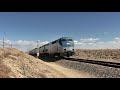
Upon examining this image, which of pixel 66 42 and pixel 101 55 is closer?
pixel 66 42

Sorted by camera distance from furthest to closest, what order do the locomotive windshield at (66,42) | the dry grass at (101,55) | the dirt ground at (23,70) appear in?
the dry grass at (101,55) < the locomotive windshield at (66,42) < the dirt ground at (23,70)

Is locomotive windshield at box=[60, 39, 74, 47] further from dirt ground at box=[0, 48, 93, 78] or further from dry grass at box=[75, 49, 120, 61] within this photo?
dirt ground at box=[0, 48, 93, 78]

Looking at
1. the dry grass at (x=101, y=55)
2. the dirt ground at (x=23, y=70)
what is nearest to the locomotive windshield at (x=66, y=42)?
the dry grass at (x=101, y=55)

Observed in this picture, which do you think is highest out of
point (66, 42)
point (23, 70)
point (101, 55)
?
point (66, 42)

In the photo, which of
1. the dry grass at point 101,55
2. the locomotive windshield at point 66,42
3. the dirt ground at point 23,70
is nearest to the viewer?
the dirt ground at point 23,70

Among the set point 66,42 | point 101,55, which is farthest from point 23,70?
point 101,55

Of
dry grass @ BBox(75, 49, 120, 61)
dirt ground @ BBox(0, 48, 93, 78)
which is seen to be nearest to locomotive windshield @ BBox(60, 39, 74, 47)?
dry grass @ BBox(75, 49, 120, 61)

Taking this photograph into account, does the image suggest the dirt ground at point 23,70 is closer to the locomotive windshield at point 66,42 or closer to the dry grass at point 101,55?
the locomotive windshield at point 66,42

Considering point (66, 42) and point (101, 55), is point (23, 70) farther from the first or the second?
point (101, 55)
